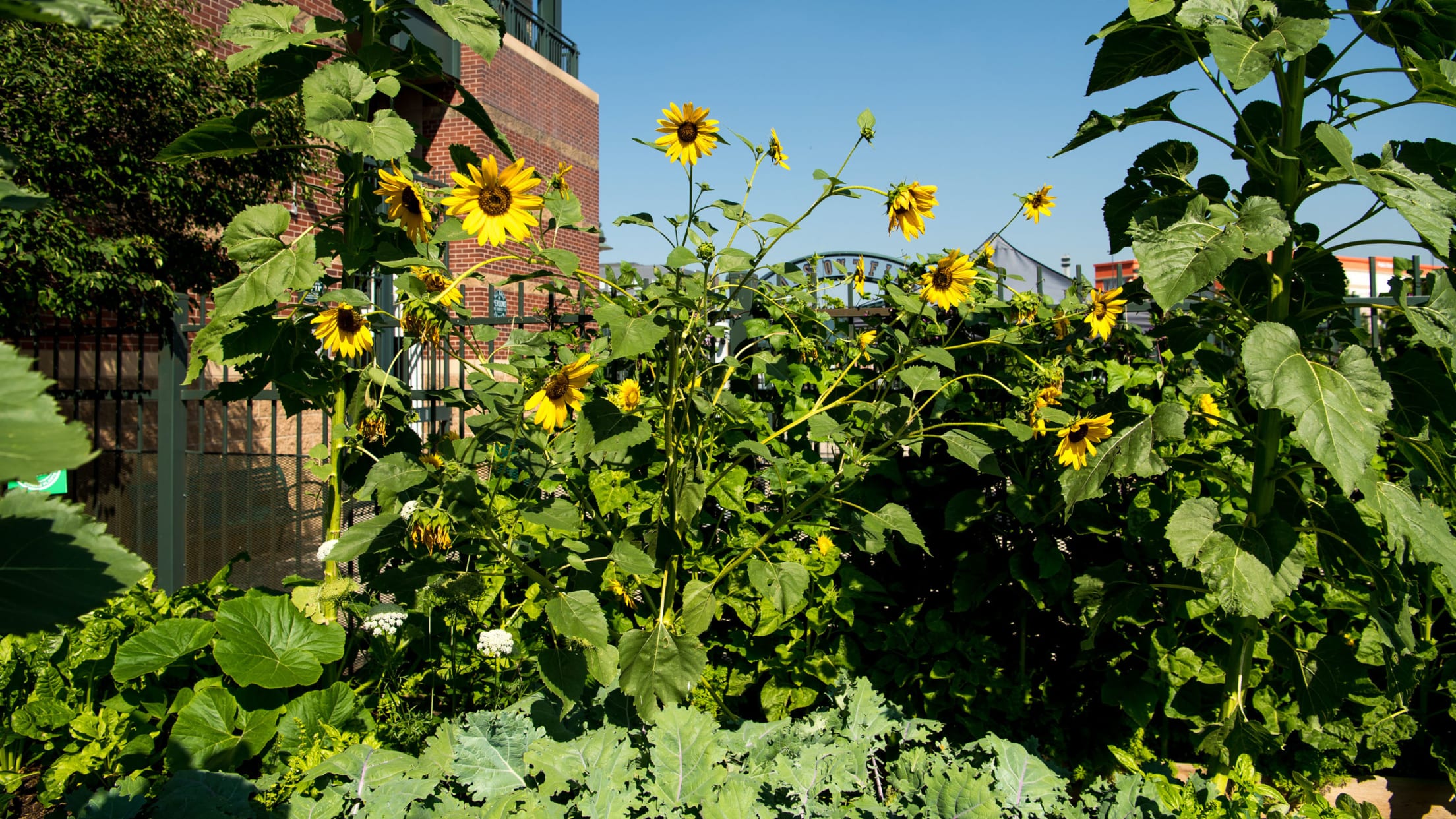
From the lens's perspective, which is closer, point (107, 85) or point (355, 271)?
point (355, 271)

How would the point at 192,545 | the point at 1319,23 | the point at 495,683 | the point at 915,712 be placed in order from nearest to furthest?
1. the point at 1319,23
2. the point at 495,683
3. the point at 915,712
4. the point at 192,545

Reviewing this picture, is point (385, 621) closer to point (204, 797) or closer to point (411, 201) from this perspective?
point (204, 797)

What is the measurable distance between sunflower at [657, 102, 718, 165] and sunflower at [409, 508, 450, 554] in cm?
84

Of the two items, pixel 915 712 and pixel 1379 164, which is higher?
pixel 1379 164

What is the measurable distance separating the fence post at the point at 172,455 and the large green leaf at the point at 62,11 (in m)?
4.11

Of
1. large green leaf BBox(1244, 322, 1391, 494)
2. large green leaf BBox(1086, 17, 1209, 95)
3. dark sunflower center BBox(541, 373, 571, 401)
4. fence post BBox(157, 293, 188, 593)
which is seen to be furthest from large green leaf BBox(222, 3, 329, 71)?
fence post BBox(157, 293, 188, 593)

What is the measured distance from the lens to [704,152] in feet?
5.34

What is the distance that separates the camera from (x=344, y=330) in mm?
1827

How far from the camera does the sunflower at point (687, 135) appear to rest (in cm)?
162

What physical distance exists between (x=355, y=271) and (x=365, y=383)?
0.83ft

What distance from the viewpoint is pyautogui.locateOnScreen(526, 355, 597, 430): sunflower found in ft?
5.11

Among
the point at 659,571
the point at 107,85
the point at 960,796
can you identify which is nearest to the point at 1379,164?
the point at 960,796

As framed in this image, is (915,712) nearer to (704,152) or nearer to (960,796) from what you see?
(960,796)

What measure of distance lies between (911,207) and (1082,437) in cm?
66
